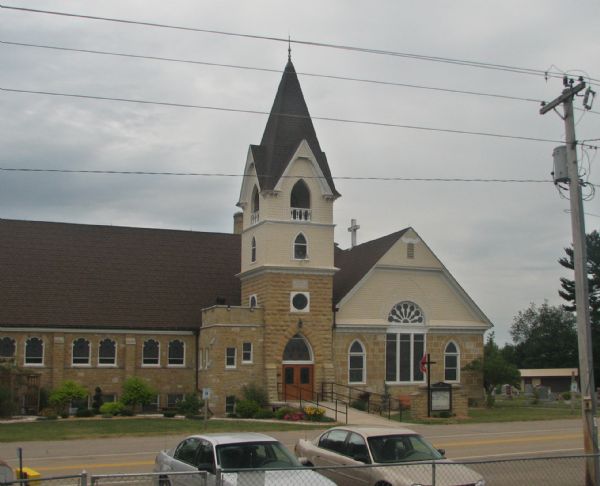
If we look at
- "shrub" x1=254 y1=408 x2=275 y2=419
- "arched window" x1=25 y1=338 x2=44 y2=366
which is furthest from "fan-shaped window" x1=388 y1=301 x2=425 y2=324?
"arched window" x1=25 y1=338 x2=44 y2=366

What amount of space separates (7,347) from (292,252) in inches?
554

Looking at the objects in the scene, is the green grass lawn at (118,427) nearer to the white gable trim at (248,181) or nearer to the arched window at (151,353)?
the arched window at (151,353)

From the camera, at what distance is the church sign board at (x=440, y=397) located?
1468 inches

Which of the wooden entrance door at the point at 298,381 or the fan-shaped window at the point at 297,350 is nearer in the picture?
the wooden entrance door at the point at 298,381

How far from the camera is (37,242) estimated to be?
148 ft

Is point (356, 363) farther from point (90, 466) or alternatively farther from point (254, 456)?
point (254, 456)

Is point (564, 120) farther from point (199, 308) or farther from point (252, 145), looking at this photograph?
point (199, 308)

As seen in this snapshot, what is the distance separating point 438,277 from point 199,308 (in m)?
12.6

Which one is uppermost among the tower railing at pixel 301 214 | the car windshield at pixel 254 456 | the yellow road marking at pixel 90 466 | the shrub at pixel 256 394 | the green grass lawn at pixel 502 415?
the tower railing at pixel 301 214

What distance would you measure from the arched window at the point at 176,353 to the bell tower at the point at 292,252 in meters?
4.13

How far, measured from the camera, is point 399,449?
53.3 ft

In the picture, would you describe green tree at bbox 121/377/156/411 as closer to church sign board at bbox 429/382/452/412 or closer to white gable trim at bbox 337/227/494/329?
white gable trim at bbox 337/227/494/329

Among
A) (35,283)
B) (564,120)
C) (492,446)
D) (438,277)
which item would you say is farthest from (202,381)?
(564,120)

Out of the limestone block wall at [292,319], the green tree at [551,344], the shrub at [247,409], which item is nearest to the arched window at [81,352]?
the limestone block wall at [292,319]
